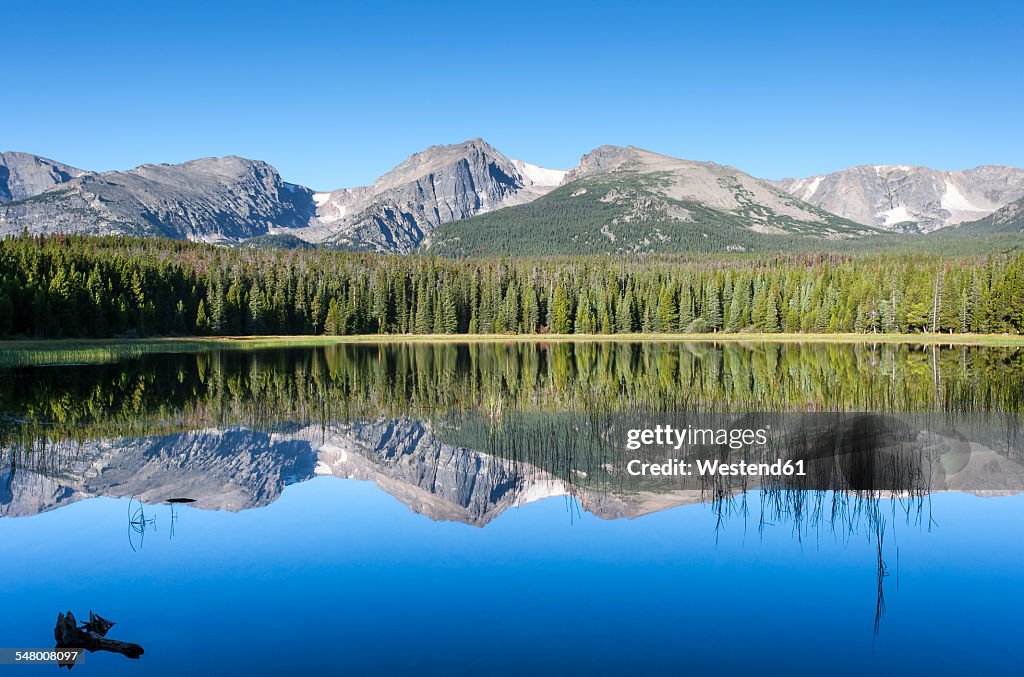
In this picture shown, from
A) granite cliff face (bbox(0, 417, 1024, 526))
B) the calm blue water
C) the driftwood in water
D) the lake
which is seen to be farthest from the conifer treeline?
the driftwood in water

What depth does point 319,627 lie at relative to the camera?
8.98 m

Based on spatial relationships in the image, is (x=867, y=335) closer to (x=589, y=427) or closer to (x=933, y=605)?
(x=589, y=427)

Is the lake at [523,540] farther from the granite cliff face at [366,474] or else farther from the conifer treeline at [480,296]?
the conifer treeline at [480,296]

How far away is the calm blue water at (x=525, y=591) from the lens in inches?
323

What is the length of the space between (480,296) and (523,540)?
388 ft

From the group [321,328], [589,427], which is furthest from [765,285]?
[589,427]

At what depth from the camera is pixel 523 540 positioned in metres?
12.5

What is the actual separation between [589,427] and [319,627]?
45.5ft

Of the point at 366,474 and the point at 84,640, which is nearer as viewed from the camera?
the point at 84,640

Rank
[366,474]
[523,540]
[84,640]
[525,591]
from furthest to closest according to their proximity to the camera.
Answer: [366,474] < [523,540] < [525,591] < [84,640]

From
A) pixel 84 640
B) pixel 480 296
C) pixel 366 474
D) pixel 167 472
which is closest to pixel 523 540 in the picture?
pixel 366 474

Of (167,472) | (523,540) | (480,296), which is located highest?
(480,296)

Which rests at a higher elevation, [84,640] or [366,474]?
[84,640]

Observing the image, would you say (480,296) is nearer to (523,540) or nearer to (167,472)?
(167,472)
